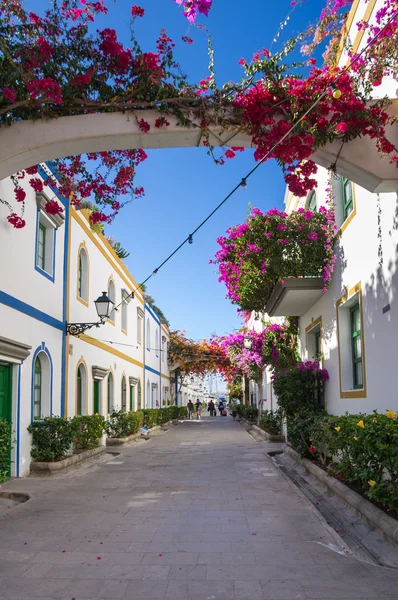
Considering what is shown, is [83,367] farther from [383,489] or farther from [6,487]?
[383,489]

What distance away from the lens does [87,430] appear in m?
13.5

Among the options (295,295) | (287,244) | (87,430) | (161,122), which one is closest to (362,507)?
(161,122)

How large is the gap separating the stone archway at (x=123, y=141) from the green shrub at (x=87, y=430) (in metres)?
7.49

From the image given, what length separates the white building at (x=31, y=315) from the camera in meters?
9.84

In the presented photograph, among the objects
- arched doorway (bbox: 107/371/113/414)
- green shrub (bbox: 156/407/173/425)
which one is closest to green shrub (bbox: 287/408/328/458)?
arched doorway (bbox: 107/371/113/414)

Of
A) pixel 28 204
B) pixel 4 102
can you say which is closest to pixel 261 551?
pixel 4 102

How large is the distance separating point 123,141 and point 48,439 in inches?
267

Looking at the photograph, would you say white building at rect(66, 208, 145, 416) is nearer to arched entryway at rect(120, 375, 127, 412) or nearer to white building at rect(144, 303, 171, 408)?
arched entryway at rect(120, 375, 127, 412)

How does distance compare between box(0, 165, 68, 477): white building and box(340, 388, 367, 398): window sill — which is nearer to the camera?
box(340, 388, 367, 398): window sill

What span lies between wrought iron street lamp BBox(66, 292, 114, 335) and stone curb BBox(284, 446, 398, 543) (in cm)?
592

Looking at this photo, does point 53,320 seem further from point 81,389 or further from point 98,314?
point 81,389

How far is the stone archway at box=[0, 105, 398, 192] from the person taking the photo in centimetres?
596

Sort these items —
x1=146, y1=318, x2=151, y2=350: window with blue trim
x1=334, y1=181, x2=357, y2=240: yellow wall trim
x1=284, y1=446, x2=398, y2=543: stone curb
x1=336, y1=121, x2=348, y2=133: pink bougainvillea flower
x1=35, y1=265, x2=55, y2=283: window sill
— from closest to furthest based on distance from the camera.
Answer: x1=284, y1=446, x2=398, y2=543: stone curb < x1=336, y1=121, x2=348, y2=133: pink bougainvillea flower < x1=334, y1=181, x2=357, y2=240: yellow wall trim < x1=35, y1=265, x2=55, y2=283: window sill < x1=146, y1=318, x2=151, y2=350: window with blue trim

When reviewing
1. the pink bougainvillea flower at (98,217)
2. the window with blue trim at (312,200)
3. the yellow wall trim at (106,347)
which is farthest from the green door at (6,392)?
the window with blue trim at (312,200)
